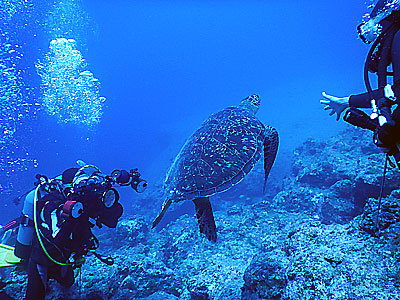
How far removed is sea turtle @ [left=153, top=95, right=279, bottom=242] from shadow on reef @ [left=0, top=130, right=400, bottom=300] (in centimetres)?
93

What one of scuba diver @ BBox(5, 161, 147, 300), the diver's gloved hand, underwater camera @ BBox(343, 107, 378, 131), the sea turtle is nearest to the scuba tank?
scuba diver @ BBox(5, 161, 147, 300)

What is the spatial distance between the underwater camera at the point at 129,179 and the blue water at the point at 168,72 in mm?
11151

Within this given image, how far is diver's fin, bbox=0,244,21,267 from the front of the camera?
8.63ft

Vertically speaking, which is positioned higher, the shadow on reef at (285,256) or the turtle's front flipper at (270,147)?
the turtle's front flipper at (270,147)

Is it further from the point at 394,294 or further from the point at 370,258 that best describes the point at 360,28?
the point at 394,294

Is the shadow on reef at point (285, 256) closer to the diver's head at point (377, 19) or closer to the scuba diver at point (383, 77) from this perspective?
the scuba diver at point (383, 77)

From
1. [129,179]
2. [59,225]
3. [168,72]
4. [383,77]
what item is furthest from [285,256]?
[168,72]

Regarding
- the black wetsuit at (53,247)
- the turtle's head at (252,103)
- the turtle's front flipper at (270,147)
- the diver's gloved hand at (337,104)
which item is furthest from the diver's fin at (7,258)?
the turtle's head at (252,103)

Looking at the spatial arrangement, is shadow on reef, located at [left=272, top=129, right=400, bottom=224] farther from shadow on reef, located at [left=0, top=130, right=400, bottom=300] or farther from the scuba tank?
the scuba tank

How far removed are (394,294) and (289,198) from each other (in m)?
6.34

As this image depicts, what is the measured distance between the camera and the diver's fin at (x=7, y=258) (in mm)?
2631

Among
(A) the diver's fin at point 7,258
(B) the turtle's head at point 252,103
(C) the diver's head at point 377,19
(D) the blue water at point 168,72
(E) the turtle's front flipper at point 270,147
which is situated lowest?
(A) the diver's fin at point 7,258

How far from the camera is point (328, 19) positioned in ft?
327

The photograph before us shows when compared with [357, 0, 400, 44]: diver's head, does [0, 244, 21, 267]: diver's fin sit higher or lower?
lower
